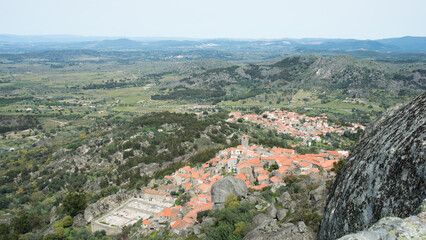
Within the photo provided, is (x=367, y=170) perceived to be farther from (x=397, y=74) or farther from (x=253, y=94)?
(x=397, y=74)

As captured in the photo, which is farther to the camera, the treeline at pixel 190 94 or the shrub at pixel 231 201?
the treeline at pixel 190 94

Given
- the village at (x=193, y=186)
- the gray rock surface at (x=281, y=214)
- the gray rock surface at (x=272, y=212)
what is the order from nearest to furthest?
1. the gray rock surface at (x=281, y=214)
2. the gray rock surface at (x=272, y=212)
3. the village at (x=193, y=186)

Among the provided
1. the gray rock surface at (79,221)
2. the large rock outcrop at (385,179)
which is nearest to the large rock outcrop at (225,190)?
the gray rock surface at (79,221)

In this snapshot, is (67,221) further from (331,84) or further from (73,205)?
(331,84)

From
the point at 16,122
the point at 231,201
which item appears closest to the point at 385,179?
the point at 231,201

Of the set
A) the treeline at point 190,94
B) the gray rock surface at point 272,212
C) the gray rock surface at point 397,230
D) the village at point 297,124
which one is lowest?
the treeline at point 190,94

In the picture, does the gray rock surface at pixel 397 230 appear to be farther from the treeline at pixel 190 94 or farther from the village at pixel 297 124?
the treeline at pixel 190 94
